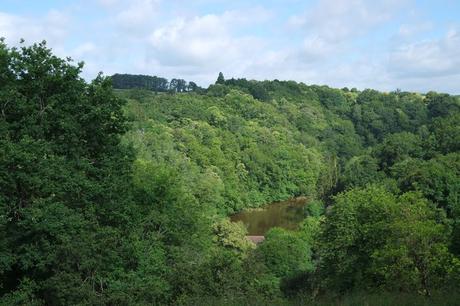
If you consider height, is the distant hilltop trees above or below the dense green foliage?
above

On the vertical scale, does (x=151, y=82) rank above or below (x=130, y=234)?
above

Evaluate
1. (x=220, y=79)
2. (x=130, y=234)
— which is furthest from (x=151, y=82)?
(x=130, y=234)

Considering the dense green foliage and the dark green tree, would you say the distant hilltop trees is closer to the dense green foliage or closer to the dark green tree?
the dark green tree

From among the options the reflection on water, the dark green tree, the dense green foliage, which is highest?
the dark green tree

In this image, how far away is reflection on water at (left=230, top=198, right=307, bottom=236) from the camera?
6106cm

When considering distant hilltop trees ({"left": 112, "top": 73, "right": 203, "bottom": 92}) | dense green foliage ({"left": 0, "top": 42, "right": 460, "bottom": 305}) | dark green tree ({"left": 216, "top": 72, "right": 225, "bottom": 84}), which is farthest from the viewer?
distant hilltop trees ({"left": 112, "top": 73, "right": 203, "bottom": 92})

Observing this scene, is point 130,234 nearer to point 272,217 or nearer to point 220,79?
point 272,217

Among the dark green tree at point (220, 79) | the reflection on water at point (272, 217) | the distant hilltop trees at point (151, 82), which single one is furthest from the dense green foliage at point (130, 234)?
the distant hilltop trees at point (151, 82)

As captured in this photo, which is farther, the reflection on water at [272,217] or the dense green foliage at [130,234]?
the reflection on water at [272,217]

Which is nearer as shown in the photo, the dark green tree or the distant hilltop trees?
the dark green tree

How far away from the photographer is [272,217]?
68.8m

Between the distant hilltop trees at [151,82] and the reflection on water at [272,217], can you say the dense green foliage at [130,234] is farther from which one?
the distant hilltop trees at [151,82]

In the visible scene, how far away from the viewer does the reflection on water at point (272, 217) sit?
200 feet

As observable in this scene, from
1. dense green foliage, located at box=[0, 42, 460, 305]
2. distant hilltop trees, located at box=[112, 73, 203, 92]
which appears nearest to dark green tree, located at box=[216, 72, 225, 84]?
distant hilltop trees, located at box=[112, 73, 203, 92]
